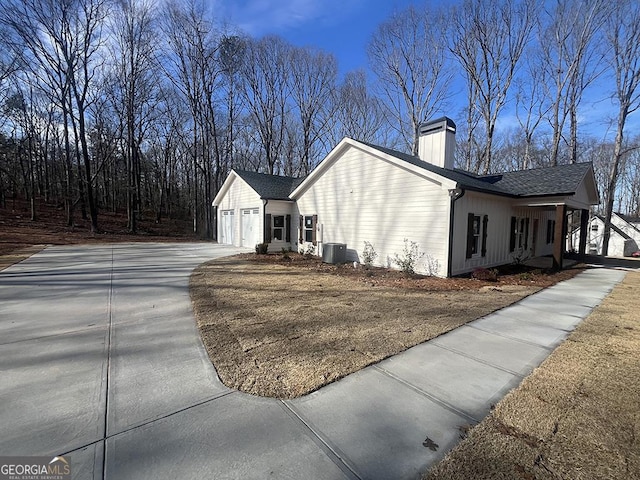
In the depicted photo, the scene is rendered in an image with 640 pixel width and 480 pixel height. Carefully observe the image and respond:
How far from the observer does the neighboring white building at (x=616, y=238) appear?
88.5 ft

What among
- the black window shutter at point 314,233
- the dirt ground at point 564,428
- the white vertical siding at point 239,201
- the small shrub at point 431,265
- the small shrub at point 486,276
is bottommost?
the dirt ground at point 564,428

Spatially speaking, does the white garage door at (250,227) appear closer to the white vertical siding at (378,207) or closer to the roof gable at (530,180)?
the white vertical siding at (378,207)

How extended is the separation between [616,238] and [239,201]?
116ft

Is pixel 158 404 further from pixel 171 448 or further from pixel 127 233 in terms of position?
pixel 127 233

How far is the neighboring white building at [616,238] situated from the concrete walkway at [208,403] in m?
32.8

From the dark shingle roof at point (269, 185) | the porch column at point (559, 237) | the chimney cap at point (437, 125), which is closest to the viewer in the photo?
the porch column at point (559, 237)

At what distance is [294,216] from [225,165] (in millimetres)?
16915

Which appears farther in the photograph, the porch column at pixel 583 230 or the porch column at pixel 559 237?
the porch column at pixel 583 230

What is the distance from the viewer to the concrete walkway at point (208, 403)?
6.33ft

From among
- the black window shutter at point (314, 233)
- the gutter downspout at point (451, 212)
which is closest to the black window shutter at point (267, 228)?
the black window shutter at point (314, 233)

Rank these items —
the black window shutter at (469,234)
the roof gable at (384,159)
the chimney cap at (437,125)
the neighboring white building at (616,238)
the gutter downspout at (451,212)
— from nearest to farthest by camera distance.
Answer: the gutter downspout at (451,212) → the roof gable at (384,159) → the black window shutter at (469,234) → the chimney cap at (437,125) → the neighboring white building at (616,238)

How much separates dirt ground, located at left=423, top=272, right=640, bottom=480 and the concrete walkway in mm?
157

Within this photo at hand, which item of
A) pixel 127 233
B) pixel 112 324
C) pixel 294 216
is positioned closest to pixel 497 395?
pixel 112 324

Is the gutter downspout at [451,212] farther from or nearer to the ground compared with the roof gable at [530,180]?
nearer to the ground
